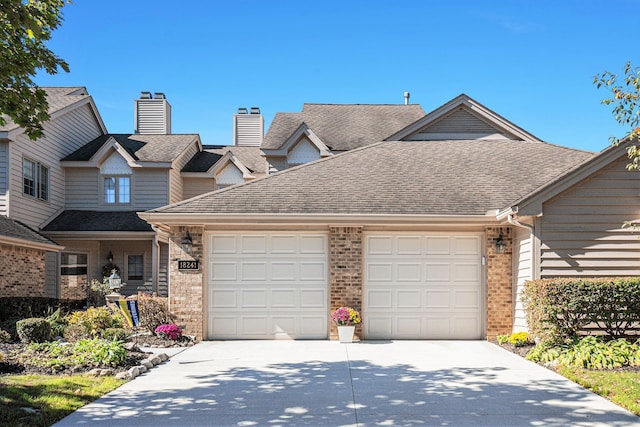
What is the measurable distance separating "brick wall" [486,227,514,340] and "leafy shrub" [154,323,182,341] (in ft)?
21.9

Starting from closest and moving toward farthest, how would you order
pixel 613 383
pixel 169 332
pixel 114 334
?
pixel 613 383 < pixel 114 334 < pixel 169 332

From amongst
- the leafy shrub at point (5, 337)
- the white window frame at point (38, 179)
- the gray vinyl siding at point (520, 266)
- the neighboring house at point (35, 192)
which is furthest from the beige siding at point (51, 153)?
the gray vinyl siding at point (520, 266)

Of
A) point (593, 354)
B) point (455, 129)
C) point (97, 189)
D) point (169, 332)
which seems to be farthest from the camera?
point (97, 189)

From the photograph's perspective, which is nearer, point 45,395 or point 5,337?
point 45,395

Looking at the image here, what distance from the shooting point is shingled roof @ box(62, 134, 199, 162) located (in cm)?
2136

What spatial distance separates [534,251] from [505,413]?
5589 millimetres

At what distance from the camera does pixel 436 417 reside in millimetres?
6555

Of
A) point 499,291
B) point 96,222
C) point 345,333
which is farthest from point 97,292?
point 499,291

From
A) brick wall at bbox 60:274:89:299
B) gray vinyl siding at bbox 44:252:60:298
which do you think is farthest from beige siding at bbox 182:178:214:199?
gray vinyl siding at bbox 44:252:60:298

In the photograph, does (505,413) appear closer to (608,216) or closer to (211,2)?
(608,216)

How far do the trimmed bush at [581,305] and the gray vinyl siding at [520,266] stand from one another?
122 cm

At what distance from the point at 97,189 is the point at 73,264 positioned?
9.14ft

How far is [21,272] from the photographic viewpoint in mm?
16875

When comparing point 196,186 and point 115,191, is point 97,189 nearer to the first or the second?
point 115,191
